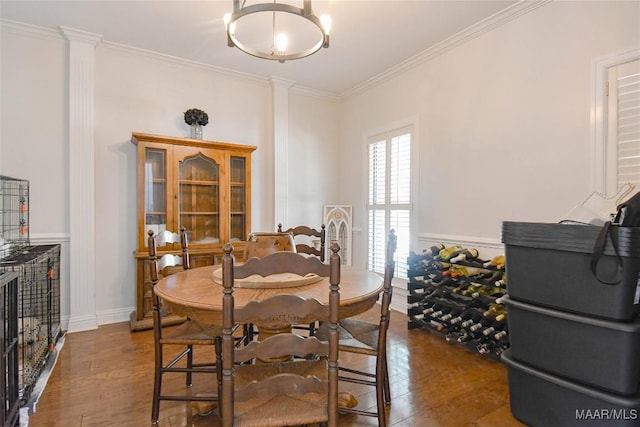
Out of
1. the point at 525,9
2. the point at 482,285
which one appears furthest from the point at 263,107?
the point at 482,285

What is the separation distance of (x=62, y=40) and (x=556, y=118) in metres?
4.46

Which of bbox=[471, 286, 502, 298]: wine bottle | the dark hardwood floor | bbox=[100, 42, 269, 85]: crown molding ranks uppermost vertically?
bbox=[100, 42, 269, 85]: crown molding

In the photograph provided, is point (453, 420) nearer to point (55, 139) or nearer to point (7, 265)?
point (7, 265)

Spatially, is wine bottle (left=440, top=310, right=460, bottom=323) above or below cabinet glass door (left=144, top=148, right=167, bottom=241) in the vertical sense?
below

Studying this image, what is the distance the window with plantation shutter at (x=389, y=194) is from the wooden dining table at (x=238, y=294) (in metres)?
1.93

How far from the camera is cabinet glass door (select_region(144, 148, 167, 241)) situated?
3490 mm

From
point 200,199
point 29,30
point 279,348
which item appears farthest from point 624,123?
point 29,30

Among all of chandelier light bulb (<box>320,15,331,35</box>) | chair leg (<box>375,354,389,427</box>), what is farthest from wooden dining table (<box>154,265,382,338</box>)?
chandelier light bulb (<box>320,15,331,35</box>)

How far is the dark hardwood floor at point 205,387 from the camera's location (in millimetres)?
1896

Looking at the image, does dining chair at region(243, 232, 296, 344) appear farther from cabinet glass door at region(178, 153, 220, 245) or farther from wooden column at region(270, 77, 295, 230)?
wooden column at region(270, 77, 295, 230)

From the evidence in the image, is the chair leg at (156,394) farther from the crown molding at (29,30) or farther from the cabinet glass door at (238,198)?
the crown molding at (29,30)

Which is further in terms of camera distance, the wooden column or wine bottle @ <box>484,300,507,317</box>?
the wooden column

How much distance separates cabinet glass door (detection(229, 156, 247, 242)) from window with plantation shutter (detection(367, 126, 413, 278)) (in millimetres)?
1607

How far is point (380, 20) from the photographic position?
3.00 m
